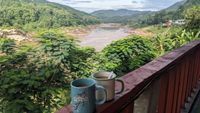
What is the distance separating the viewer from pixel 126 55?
5395 mm

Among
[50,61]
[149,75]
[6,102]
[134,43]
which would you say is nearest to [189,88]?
[149,75]

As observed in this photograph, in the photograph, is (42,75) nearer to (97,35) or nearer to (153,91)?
(153,91)

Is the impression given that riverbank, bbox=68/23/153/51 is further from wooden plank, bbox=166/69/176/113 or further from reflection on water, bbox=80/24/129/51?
wooden plank, bbox=166/69/176/113

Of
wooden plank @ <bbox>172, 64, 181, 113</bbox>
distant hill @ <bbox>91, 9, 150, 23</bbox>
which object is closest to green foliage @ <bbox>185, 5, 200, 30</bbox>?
wooden plank @ <bbox>172, 64, 181, 113</bbox>

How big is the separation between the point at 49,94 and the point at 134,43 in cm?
272

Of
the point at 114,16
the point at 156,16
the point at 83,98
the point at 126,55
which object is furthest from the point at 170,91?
the point at 114,16

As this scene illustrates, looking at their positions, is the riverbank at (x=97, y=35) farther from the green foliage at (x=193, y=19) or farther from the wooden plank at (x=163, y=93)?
the wooden plank at (x=163, y=93)

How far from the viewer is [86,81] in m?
0.79

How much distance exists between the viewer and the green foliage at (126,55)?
203 inches

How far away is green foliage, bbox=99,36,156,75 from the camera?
16.9ft

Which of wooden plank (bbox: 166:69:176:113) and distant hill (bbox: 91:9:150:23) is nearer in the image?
wooden plank (bbox: 166:69:176:113)

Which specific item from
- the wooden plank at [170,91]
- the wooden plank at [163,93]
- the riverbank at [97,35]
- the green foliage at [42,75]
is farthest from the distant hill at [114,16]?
the wooden plank at [163,93]

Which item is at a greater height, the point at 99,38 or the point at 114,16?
the point at 114,16

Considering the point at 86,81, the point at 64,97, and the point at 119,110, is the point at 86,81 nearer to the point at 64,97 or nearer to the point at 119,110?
the point at 119,110
